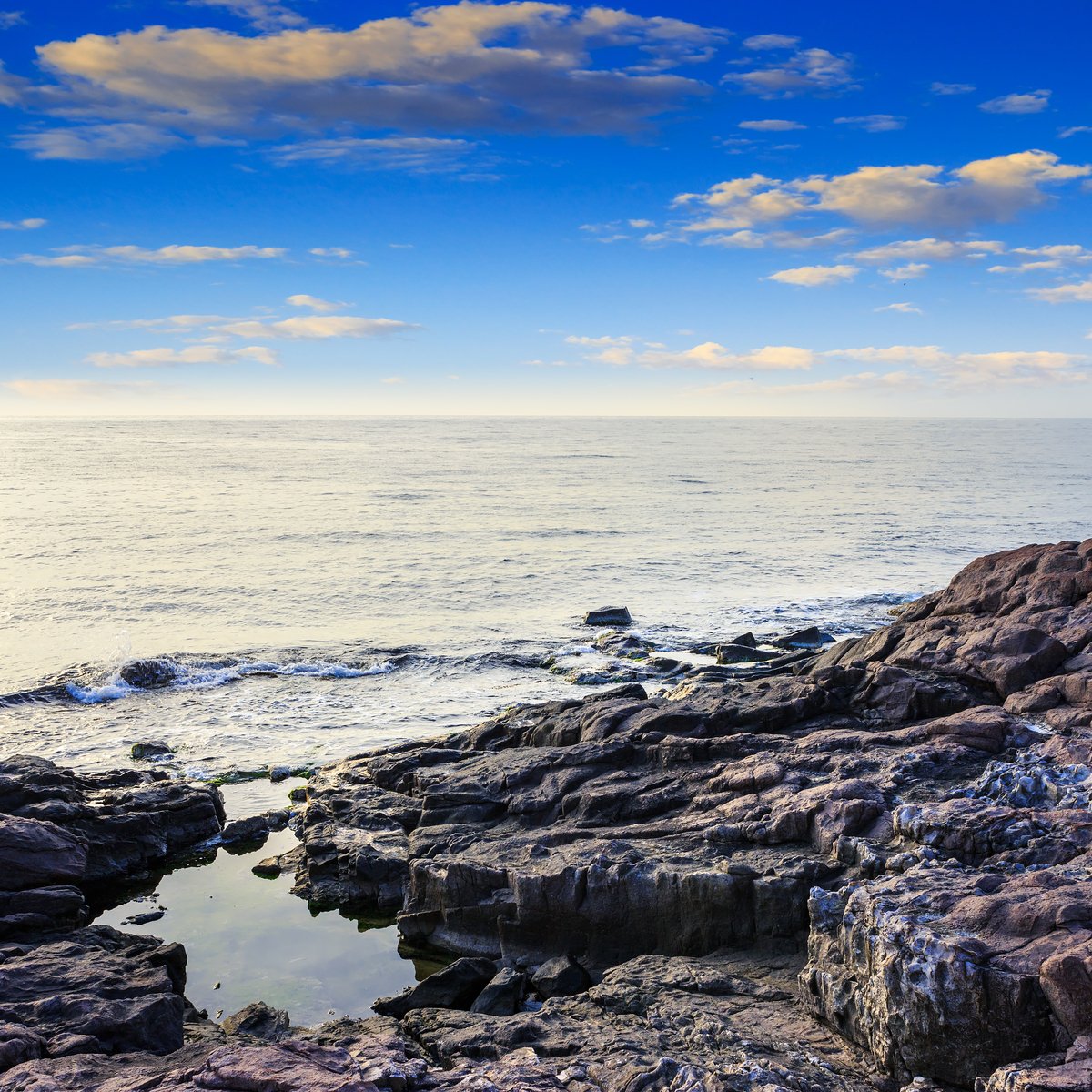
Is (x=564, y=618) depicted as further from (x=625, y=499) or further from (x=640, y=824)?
(x=625, y=499)

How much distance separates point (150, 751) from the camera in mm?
25797

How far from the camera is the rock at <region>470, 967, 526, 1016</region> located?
13.5m

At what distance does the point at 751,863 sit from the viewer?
1393 cm

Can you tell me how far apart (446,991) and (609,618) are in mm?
27411

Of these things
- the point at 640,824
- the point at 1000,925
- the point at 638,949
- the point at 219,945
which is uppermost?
the point at 1000,925

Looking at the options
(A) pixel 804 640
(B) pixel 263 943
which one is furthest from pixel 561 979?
(A) pixel 804 640

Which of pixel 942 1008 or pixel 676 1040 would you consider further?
pixel 676 1040

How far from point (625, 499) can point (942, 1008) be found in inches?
3267

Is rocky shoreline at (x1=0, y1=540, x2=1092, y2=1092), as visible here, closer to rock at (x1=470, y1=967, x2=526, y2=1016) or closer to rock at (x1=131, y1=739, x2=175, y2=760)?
rock at (x1=470, y1=967, x2=526, y2=1016)

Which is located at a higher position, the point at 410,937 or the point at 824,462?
the point at 824,462

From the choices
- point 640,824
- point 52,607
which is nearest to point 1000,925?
point 640,824

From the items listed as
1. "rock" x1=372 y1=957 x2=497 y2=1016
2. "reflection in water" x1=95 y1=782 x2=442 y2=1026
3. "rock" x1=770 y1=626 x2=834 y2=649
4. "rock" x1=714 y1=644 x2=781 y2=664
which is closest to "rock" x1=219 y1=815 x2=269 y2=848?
"reflection in water" x1=95 y1=782 x2=442 y2=1026

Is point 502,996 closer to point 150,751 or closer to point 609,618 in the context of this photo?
point 150,751

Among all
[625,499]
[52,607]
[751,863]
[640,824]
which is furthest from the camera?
[625,499]
